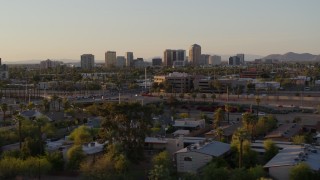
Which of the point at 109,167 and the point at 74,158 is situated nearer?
the point at 109,167

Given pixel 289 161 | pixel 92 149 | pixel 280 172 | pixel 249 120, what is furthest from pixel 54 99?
pixel 280 172

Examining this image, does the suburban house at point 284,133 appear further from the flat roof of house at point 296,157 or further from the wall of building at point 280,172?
the wall of building at point 280,172

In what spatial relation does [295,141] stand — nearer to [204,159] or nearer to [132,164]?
[204,159]

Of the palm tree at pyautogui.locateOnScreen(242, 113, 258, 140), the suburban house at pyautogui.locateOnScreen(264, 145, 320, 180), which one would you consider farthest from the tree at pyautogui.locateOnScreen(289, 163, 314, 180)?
the palm tree at pyautogui.locateOnScreen(242, 113, 258, 140)

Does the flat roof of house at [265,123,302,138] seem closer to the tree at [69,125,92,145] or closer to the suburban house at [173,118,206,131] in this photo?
the suburban house at [173,118,206,131]

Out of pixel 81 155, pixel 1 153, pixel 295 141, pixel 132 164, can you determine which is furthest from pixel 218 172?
pixel 1 153

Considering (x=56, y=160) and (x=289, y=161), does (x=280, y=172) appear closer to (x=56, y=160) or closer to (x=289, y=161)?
(x=289, y=161)
